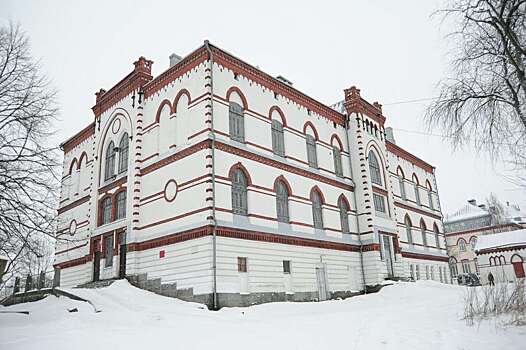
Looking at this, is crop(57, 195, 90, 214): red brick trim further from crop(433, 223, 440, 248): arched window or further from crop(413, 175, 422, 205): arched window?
crop(433, 223, 440, 248): arched window

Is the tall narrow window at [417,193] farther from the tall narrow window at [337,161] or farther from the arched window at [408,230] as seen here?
the tall narrow window at [337,161]

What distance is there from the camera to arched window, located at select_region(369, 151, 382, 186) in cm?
3321

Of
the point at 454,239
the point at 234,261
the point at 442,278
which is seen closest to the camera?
the point at 234,261

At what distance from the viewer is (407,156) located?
141ft

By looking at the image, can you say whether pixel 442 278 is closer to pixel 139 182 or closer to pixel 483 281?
pixel 483 281

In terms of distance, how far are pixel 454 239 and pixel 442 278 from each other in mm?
29662

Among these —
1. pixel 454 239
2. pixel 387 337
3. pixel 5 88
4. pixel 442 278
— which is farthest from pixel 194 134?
pixel 454 239

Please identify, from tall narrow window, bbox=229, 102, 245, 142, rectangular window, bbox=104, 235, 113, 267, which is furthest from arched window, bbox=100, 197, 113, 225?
tall narrow window, bbox=229, 102, 245, 142

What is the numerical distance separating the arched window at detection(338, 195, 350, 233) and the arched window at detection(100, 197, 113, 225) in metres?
15.3

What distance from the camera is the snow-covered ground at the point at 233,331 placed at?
31.9 feet

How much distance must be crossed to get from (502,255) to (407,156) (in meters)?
23.0

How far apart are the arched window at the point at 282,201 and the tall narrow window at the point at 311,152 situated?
3610 millimetres

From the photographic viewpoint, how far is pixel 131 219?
24172 mm

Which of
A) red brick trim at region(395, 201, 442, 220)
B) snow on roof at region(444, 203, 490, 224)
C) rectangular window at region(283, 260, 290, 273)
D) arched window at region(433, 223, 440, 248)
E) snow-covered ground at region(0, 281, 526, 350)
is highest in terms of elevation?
snow on roof at region(444, 203, 490, 224)
